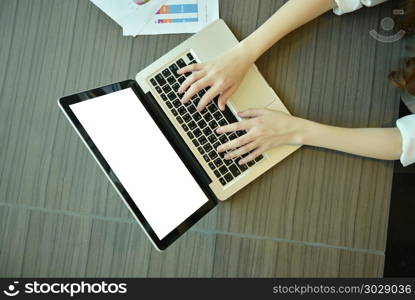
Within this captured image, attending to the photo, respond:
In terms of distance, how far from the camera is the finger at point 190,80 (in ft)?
2.66

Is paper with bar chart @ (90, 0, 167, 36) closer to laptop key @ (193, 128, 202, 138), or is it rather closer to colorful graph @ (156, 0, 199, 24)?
colorful graph @ (156, 0, 199, 24)

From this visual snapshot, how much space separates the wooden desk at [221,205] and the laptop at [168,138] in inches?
1.7

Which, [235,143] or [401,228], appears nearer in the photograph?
[235,143]

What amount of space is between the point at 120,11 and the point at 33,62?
0.73 feet

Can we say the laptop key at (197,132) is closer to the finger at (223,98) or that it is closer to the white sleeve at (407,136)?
the finger at (223,98)

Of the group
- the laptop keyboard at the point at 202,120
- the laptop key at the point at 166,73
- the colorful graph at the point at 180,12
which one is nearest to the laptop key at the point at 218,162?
the laptop keyboard at the point at 202,120

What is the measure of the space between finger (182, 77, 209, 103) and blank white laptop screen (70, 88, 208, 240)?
89 millimetres

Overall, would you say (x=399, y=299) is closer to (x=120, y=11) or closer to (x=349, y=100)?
(x=349, y=100)

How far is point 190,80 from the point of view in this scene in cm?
81

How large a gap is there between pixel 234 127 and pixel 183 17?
27 cm

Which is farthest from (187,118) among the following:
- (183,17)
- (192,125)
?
(183,17)

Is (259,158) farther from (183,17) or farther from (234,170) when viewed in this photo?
(183,17)

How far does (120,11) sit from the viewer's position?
87 centimetres

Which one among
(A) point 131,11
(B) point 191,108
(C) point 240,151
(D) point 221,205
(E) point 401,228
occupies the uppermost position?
(A) point 131,11
